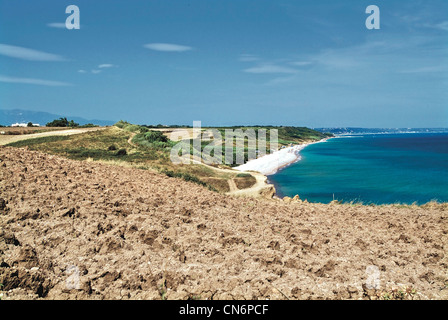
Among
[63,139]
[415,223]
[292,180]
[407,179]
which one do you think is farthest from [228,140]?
[415,223]

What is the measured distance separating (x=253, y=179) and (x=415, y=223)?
22006 millimetres

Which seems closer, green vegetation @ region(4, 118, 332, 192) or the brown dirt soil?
the brown dirt soil

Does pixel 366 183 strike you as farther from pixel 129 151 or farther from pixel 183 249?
pixel 183 249

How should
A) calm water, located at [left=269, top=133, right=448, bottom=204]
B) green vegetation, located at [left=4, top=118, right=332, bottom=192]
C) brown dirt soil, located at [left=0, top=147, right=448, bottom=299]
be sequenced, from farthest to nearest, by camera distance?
calm water, located at [left=269, top=133, right=448, bottom=204], green vegetation, located at [left=4, top=118, right=332, bottom=192], brown dirt soil, located at [left=0, top=147, right=448, bottom=299]

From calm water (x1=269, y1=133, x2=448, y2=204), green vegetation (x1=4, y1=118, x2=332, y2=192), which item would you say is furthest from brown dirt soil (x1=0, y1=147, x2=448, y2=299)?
calm water (x1=269, y1=133, x2=448, y2=204)

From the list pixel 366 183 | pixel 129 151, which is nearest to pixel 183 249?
pixel 129 151

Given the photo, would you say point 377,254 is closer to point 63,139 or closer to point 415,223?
point 415,223

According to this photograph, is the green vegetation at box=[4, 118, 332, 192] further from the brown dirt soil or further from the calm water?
the brown dirt soil

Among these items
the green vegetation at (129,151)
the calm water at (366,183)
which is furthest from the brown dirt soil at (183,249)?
the calm water at (366,183)

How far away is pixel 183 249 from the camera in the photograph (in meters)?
6.20

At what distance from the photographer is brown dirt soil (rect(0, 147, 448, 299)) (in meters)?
4.96

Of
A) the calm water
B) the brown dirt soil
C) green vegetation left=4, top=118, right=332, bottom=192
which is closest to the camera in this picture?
the brown dirt soil

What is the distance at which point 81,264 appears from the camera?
5.38 metres

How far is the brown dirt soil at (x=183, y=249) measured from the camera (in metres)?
4.96
